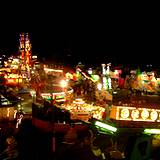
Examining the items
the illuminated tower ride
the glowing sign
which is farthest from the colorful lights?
the illuminated tower ride

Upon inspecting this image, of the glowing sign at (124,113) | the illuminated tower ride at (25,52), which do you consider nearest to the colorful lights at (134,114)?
the glowing sign at (124,113)

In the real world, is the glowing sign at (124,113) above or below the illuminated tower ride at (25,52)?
below

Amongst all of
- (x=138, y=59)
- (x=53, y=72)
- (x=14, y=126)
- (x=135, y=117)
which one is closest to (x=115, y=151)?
(x=135, y=117)

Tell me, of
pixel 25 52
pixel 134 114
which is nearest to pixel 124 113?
pixel 134 114

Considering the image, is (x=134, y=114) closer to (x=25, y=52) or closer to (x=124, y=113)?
(x=124, y=113)

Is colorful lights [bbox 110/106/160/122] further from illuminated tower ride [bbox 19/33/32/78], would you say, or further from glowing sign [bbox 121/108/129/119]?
illuminated tower ride [bbox 19/33/32/78]

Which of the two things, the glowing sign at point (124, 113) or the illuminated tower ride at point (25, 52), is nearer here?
the glowing sign at point (124, 113)

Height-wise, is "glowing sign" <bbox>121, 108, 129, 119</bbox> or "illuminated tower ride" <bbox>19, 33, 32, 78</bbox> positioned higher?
"illuminated tower ride" <bbox>19, 33, 32, 78</bbox>

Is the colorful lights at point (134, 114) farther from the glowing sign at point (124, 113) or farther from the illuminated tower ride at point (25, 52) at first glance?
the illuminated tower ride at point (25, 52)

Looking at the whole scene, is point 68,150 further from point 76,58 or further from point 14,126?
point 76,58

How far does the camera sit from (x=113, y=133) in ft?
32.4

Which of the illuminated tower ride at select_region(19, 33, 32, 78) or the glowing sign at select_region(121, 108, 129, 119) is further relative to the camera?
the illuminated tower ride at select_region(19, 33, 32, 78)

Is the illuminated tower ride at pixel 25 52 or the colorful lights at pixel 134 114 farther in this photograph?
the illuminated tower ride at pixel 25 52

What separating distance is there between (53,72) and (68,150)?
112 feet
